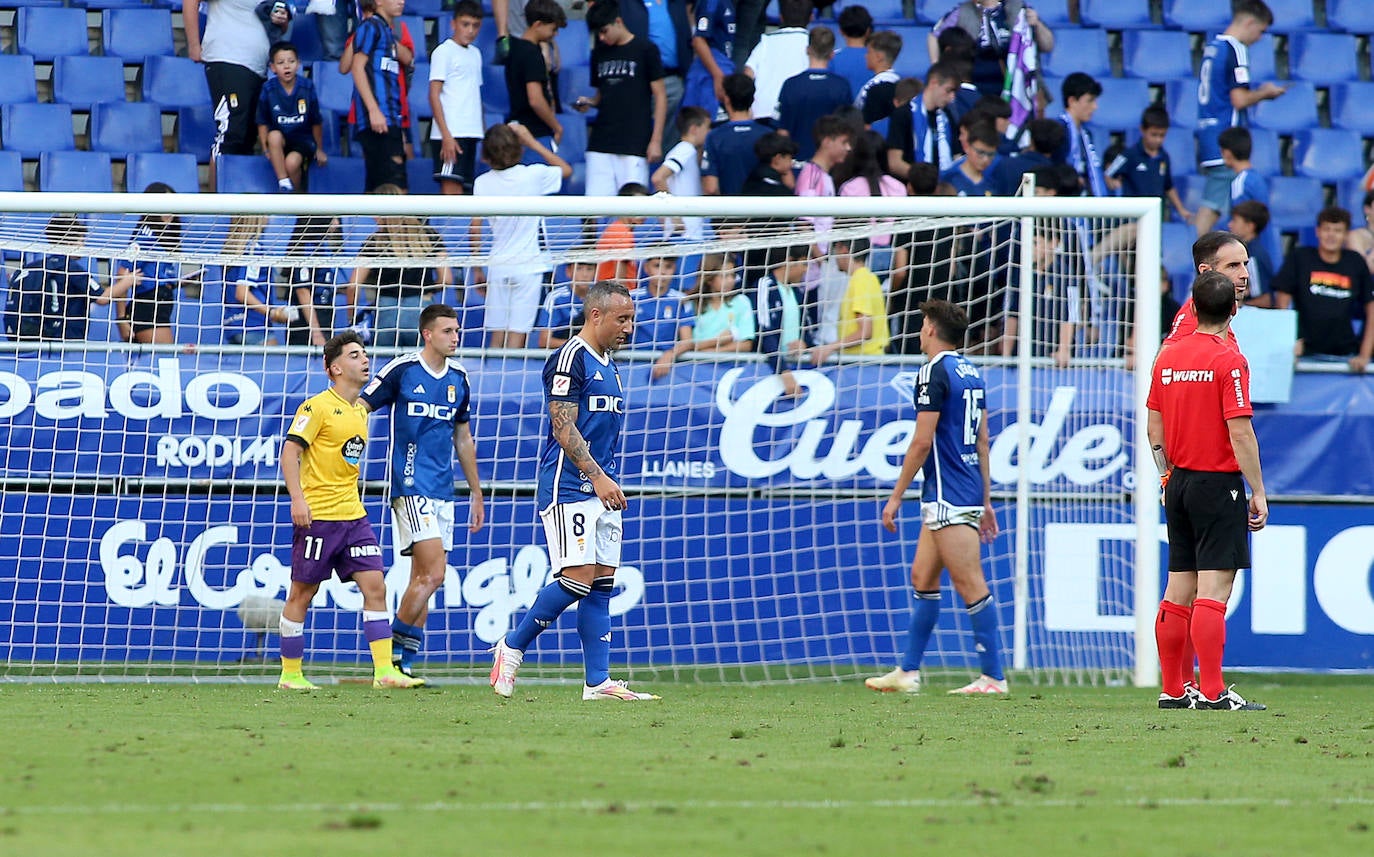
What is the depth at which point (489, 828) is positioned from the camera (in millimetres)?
4426

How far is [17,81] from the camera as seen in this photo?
14391mm

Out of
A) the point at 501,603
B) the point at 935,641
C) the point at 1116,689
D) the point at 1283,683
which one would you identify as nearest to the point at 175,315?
the point at 501,603

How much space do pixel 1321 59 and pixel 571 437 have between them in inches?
456

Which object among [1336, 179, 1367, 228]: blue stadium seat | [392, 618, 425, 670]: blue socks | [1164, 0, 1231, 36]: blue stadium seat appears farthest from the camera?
[1164, 0, 1231, 36]: blue stadium seat

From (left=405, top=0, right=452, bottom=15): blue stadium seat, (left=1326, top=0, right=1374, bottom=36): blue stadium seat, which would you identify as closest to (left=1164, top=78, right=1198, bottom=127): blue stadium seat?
(left=1326, top=0, right=1374, bottom=36): blue stadium seat

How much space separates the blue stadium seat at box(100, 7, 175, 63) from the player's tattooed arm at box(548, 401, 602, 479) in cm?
799

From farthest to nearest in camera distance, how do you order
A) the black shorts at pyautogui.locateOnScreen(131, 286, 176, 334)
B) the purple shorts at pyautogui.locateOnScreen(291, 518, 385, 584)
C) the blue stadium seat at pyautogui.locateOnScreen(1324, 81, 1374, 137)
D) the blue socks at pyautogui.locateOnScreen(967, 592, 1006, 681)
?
the blue stadium seat at pyautogui.locateOnScreen(1324, 81, 1374, 137), the black shorts at pyautogui.locateOnScreen(131, 286, 176, 334), the blue socks at pyautogui.locateOnScreen(967, 592, 1006, 681), the purple shorts at pyautogui.locateOnScreen(291, 518, 385, 584)

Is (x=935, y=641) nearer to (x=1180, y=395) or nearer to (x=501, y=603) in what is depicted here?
(x=501, y=603)

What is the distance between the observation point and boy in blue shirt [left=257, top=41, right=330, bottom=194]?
13.2 m

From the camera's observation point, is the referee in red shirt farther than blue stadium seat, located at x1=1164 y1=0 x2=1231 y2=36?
No

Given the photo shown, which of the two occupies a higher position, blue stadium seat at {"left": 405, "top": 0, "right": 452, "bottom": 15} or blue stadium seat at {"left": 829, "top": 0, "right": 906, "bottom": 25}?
blue stadium seat at {"left": 829, "top": 0, "right": 906, "bottom": 25}

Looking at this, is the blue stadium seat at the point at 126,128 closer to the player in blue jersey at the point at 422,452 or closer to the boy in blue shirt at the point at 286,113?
the boy in blue shirt at the point at 286,113

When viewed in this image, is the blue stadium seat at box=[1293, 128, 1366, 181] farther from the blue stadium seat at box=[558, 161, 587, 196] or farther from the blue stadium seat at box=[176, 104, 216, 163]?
the blue stadium seat at box=[176, 104, 216, 163]

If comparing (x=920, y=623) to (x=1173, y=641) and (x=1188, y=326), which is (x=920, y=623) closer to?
(x=1173, y=641)
